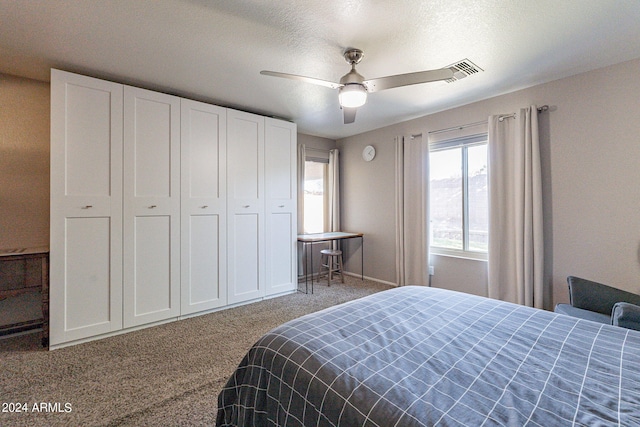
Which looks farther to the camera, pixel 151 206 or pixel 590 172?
pixel 151 206

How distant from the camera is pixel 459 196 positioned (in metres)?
3.58

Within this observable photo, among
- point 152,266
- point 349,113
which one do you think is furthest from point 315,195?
point 152,266

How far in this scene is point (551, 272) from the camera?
275 centimetres

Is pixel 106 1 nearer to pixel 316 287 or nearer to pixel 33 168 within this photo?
pixel 33 168

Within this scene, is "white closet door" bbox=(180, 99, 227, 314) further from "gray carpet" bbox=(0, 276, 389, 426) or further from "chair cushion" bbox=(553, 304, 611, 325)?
"chair cushion" bbox=(553, 304, 611, 325)

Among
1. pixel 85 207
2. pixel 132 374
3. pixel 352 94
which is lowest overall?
pixel 132 374

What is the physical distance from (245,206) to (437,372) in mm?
2878

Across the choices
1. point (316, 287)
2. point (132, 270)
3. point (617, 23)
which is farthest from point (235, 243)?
point (617, 23)

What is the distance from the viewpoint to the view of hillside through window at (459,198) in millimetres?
3369

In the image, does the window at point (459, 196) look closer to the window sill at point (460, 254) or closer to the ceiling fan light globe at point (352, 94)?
the window sill at point (460, 254)

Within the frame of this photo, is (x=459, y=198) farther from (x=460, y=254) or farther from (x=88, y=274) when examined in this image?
(x=88, y=274)

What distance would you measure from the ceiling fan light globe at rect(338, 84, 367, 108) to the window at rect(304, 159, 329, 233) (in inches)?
106

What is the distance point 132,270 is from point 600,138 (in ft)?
15.0

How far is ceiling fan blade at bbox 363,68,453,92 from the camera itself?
5.89 ft
